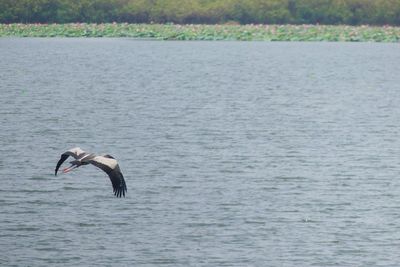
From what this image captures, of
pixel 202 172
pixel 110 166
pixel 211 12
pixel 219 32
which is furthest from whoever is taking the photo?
pixel 211 12

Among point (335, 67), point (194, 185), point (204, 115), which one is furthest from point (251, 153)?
point (335, 67)

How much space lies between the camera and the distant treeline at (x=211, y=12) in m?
141

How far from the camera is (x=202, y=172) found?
40469mm

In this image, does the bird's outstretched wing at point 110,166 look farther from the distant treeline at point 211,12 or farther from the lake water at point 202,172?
the distant treeline at point 211,12

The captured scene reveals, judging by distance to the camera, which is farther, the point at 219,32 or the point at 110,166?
the point at 219,32

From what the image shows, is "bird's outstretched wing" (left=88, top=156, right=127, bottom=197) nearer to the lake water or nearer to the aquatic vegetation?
the lake water

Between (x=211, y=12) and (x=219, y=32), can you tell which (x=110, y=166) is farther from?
(x=211, y=12)

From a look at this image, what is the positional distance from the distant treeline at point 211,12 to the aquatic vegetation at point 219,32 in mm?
3924

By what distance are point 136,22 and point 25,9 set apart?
12756 millimetres

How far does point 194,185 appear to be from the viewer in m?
37.7

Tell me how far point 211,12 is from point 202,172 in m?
104

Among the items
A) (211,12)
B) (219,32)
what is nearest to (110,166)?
(219,32)

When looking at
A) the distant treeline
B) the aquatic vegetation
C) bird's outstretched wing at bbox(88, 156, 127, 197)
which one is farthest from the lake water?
the distant treeline

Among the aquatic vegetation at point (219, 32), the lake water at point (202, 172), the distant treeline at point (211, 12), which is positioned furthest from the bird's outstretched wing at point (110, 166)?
the distant treeline at point (211, 12)
